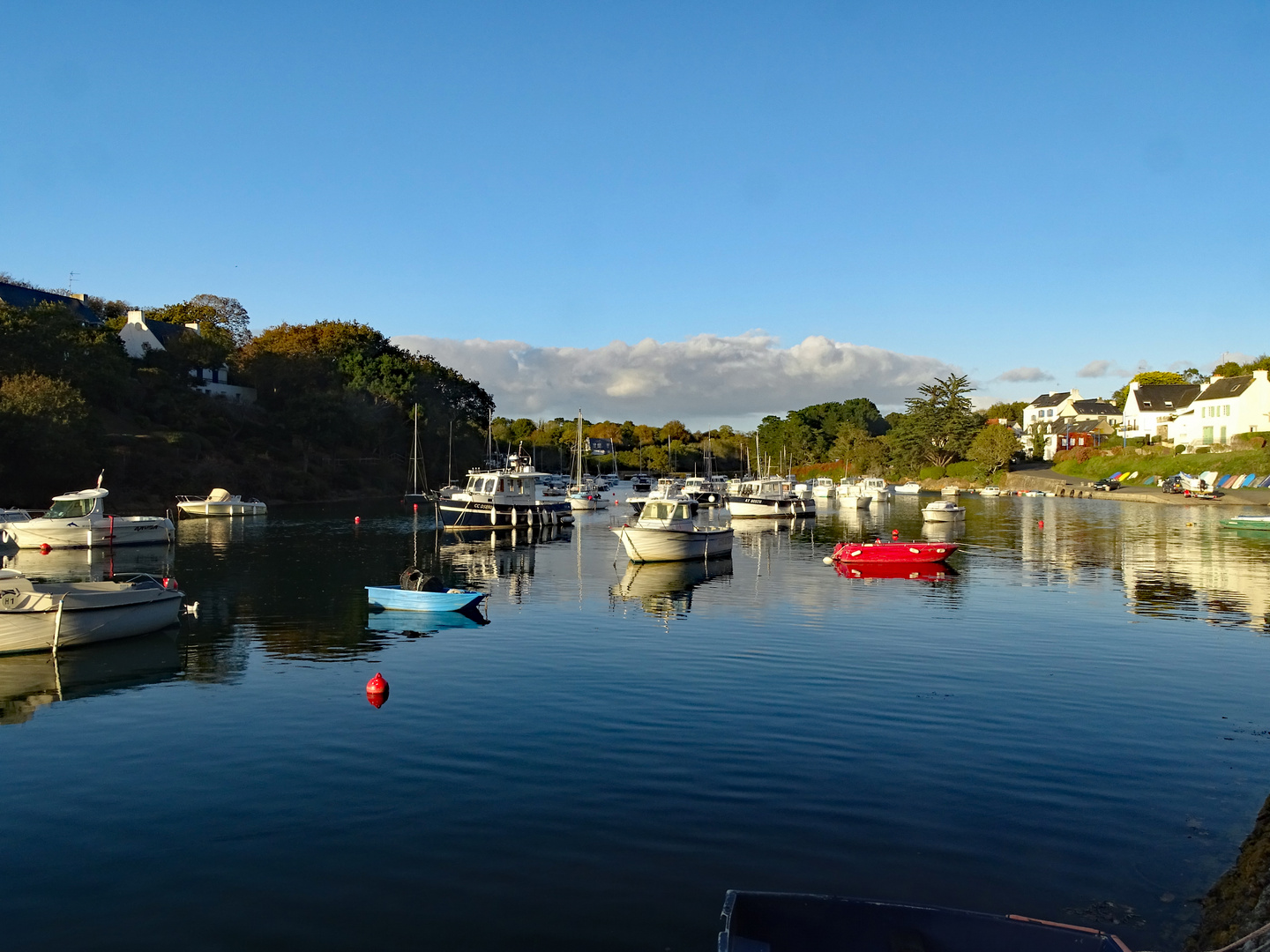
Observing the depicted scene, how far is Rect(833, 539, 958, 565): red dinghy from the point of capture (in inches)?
1955

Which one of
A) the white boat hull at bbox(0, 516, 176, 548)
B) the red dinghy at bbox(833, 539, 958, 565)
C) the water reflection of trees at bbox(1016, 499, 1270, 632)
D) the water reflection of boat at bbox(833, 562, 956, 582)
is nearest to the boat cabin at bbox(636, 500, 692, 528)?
the water reflection of boat at bbox(833, 562, 956, 582)

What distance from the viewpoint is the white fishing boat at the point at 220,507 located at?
8712cm

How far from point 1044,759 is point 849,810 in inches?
196

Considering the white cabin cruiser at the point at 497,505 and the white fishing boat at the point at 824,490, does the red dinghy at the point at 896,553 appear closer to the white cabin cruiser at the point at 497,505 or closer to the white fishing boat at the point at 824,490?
the white cabin cruiser at the point at 497,505

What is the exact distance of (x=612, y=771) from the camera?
16.8 metres

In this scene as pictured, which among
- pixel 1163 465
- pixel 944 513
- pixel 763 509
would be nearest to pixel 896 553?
pixel 944 513

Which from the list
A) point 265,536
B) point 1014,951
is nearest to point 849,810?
point 1014,951

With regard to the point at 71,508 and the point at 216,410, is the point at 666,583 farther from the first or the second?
the point at 216,410

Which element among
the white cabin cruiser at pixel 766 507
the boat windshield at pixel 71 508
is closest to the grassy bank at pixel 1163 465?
the white cabin cruiser at pixel 766 507

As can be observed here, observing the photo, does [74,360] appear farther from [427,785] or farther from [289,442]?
[427,785]

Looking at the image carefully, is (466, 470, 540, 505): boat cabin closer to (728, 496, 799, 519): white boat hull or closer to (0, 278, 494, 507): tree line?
(728, 496, 799, 519): white boat hull

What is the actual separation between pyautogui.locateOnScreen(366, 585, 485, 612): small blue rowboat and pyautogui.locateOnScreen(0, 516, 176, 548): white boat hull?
112ft

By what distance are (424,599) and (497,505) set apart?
42.9 metres

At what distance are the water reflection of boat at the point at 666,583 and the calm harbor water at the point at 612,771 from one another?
1.67 m
